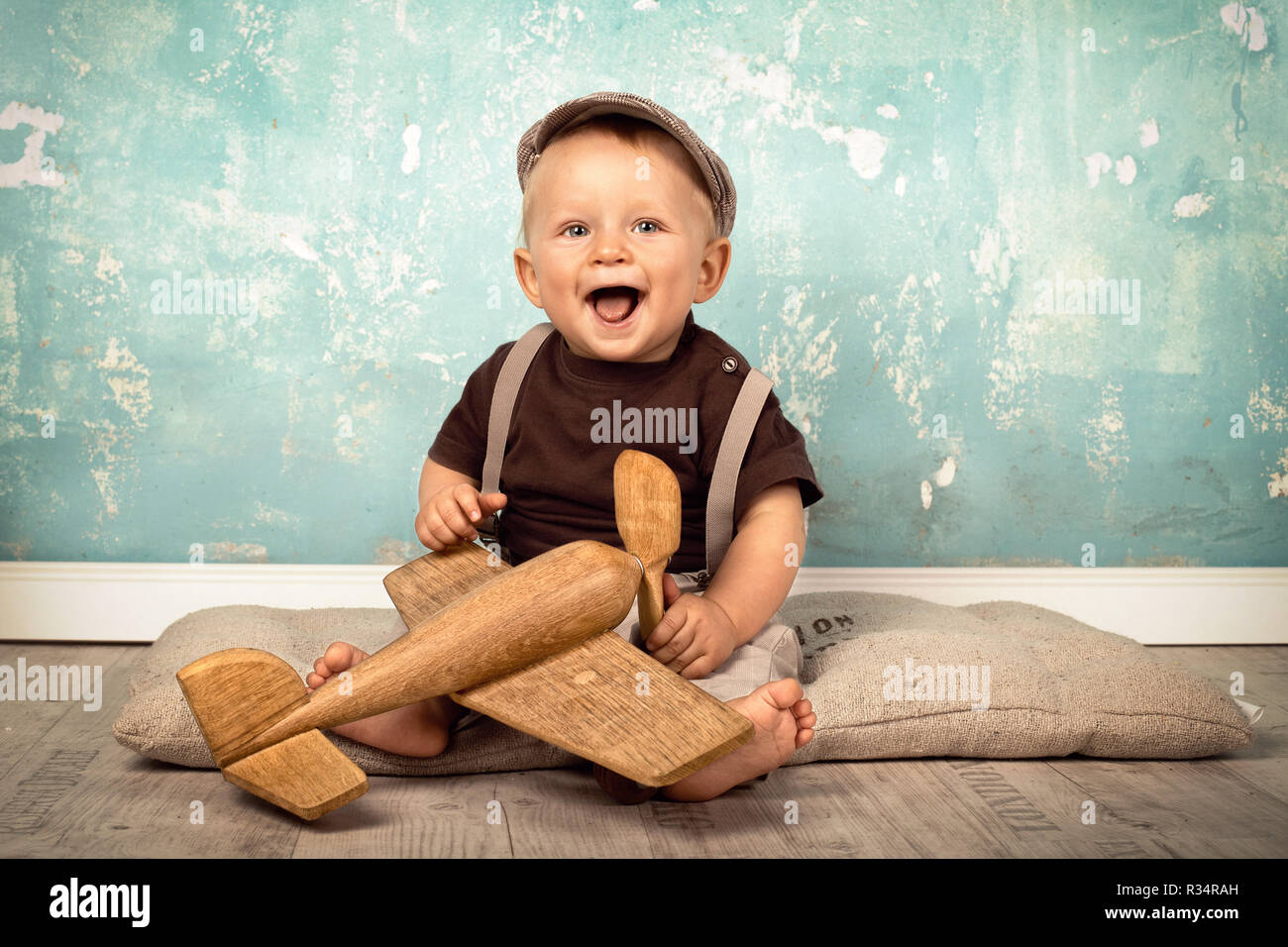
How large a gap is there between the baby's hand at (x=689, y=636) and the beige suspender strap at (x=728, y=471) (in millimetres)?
128

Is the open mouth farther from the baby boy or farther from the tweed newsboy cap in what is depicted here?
the tweed newsboy cap

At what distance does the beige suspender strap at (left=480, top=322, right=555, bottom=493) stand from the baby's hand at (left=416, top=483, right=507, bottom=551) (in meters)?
0.16

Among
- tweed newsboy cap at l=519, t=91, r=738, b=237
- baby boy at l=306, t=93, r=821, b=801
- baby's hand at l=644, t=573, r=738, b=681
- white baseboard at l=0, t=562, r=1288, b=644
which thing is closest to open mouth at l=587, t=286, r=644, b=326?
baby boy at l=306, t=93, r=821, b=801

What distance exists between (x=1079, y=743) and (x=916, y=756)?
17 cm

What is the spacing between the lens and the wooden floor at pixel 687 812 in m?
0.95

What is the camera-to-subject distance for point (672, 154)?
3.89ft

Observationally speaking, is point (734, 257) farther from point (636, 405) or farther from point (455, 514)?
point (455, 514)

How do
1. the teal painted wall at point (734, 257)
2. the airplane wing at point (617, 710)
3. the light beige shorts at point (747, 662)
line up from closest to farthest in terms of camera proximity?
the airplane wing at point (617, 710) < the light beige shorts at point (747, 662) < the teal painted wall at point (734, 257)

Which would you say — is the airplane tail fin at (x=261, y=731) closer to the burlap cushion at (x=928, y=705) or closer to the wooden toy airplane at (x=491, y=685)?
the wooden toy airplane at (x=491, y=685)

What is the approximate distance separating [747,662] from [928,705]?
0.68 ft

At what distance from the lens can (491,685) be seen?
96 cm

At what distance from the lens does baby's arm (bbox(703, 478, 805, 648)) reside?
45.4 inches

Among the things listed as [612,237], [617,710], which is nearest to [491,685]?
[617,710]

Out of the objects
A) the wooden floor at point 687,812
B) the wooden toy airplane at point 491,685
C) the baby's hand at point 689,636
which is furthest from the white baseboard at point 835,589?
the wooden toy airplane at point 491,685
